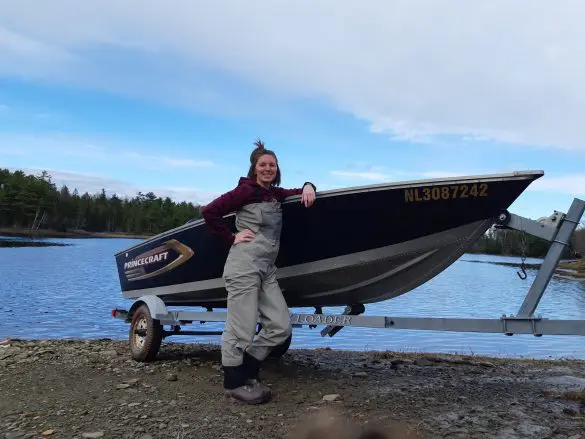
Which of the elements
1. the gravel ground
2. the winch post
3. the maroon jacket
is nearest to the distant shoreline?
the gravel ground

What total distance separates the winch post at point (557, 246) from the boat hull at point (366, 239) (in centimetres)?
46

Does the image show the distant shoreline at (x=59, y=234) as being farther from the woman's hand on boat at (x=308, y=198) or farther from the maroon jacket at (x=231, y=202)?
the woman's hand on boat at (x=308, y=198)

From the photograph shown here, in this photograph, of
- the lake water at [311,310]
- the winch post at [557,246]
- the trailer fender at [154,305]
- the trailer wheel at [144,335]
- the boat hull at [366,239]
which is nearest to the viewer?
the winch post at [557,246]

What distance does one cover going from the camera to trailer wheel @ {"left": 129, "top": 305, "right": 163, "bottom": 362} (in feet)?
23.3

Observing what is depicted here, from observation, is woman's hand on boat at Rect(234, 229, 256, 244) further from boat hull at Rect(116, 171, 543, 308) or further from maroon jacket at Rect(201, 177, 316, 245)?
boat hull at Rect(116, 171, 543, 308)

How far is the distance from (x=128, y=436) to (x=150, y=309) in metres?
2.70

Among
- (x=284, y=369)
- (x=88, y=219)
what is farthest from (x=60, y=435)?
(x=88, y=219)

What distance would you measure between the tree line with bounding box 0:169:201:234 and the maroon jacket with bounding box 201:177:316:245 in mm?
96519

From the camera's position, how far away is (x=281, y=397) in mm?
5586

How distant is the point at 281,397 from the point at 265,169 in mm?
2272

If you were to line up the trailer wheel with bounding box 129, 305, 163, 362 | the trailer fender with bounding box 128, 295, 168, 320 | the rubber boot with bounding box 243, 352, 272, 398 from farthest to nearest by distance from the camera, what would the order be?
the trailer wheel with bounding box 129, 305, 163, 362 < the trailer fender with bounding box 128, 295, 168, 320 < the rubber boot with bounding box 243, 352, 272, 398

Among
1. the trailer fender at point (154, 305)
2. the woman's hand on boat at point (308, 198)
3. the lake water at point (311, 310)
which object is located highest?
the woman's hand on boat at point (308, 198)

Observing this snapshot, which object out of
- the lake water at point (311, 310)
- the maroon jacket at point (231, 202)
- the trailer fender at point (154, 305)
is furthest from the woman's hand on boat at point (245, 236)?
the lake water at point (311, 310)

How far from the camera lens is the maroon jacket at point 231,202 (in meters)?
5.53
